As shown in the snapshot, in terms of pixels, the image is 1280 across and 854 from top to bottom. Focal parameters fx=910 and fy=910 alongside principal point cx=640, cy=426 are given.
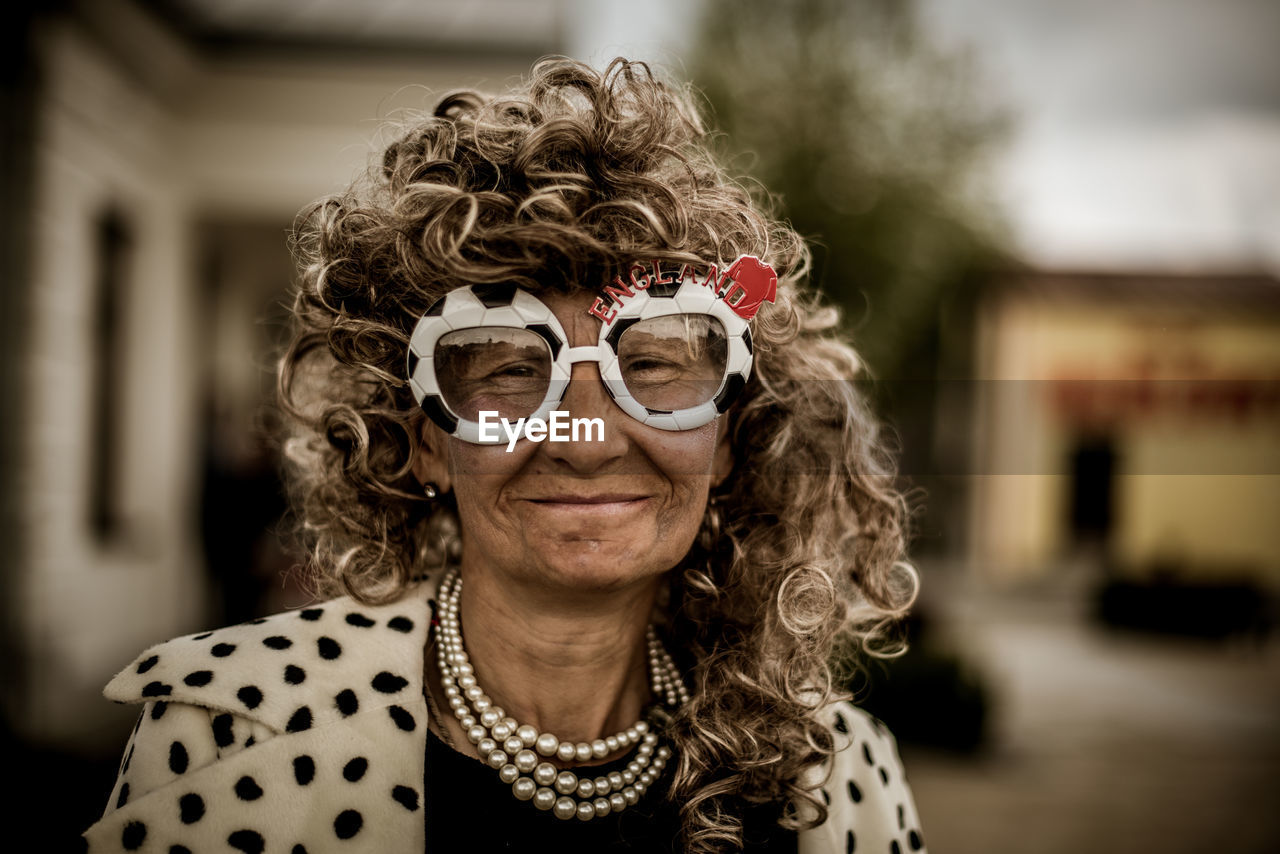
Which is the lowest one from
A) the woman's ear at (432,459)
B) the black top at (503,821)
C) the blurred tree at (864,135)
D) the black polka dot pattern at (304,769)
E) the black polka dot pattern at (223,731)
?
the black top at (503,821)

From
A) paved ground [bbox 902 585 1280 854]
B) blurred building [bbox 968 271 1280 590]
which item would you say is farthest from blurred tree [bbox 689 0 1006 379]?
blurred building [bbox 968 271 1280 590]

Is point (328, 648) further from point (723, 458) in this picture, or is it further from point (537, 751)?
point (723, 458)

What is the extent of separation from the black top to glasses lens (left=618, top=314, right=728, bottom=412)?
2.39 feet

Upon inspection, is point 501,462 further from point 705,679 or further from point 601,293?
point 705,679

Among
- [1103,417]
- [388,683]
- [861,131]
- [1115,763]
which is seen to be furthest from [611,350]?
[1103,417]

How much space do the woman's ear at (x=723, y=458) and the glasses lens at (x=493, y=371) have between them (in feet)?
1.52

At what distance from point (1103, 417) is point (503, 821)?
65.8 ft

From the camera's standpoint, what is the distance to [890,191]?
9312 mm

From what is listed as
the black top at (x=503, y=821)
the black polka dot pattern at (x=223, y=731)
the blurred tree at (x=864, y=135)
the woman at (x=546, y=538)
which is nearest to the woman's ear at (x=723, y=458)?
the woman at (x=546, y=538)

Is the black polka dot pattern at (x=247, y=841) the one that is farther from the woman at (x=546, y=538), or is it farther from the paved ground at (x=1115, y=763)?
the paved ground at (x=1115, y=763)

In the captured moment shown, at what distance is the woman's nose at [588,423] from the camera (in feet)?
4.94

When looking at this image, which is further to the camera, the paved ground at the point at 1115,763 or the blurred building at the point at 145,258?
the paved ground at the point at 1115,763

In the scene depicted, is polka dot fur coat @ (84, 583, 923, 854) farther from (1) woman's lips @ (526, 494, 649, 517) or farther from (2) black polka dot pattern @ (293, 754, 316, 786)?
(1) woman's lips @ (526, 494, 649, 517)

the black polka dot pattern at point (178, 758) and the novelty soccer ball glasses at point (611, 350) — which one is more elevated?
the novelty soccer ball glasses at point (611, 350)
